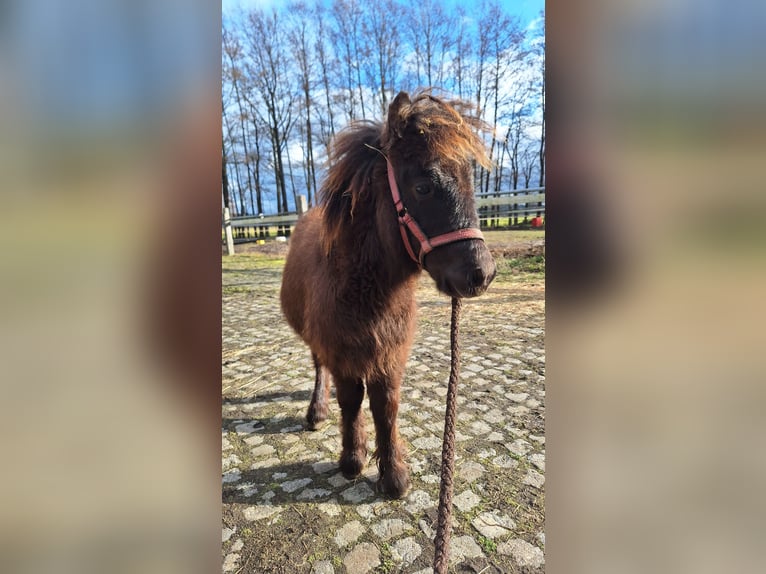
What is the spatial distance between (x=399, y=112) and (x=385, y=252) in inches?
31.7

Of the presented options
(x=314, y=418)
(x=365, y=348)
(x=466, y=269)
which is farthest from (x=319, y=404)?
(x=466, y=269)

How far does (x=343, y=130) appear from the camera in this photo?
2.72 m

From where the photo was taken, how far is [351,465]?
9.45 feet

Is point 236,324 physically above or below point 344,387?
below

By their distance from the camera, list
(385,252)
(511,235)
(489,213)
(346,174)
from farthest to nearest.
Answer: (511,235), (489,213), (346,174), (385,252)

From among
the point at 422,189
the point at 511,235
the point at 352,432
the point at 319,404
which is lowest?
the point at 319,404

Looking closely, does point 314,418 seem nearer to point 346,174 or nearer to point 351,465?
point 351,465

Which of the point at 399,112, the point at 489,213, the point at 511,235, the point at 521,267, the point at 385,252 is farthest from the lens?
the point at 511,235

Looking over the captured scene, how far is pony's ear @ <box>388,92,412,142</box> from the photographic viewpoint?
2131 millimetres
